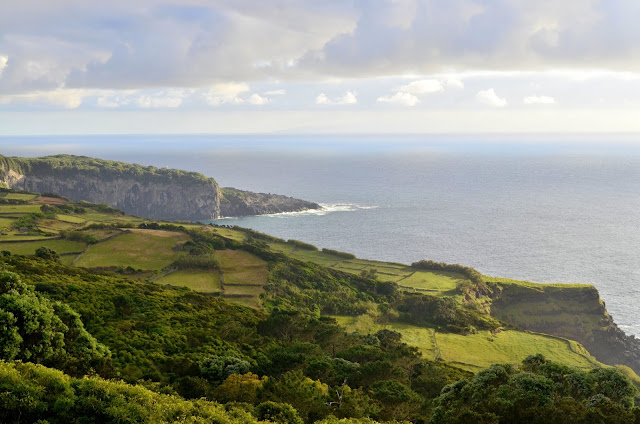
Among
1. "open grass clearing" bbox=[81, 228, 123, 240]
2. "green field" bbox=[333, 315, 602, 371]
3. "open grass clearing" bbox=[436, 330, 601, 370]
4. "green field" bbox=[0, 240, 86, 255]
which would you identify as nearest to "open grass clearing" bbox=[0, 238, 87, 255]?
"green field" bbox=[0, 240, 86, 255]

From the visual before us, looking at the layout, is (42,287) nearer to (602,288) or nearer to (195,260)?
(195,260)

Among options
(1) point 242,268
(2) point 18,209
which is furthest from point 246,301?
(2) point 18,209

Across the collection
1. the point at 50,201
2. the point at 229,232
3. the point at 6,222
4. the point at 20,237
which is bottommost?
the point at 229,232

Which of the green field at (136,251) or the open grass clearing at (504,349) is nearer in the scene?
the open grass clearing at (504,349)

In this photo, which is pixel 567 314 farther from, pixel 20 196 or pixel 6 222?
pixel 20 196

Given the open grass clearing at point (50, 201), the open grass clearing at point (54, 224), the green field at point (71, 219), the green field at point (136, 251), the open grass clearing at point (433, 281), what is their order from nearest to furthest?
the green field at point (136, 251), the open grass clearing at point (433, 281), the open grass clearing at point (54, 224), the green field at point (71, 219), the open grass clearing at point (50, 201)

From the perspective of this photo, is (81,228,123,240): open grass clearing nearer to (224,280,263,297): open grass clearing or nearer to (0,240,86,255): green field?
(0,240,86,255): green field

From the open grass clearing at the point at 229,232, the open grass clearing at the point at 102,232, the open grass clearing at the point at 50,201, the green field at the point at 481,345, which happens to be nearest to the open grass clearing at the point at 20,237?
the open grass clearing at the point at 102,232

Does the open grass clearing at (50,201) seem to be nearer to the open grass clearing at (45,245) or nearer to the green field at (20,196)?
the green field at (20,196)
